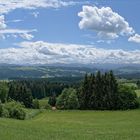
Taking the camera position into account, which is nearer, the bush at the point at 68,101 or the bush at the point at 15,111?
the bush at the point at 15,111

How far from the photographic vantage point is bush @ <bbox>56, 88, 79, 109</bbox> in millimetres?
129000

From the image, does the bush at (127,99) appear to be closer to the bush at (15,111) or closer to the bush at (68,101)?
the bush at (68,101)

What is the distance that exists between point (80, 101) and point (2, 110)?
4996cm

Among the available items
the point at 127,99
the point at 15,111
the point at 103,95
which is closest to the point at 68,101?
the point at 103,95

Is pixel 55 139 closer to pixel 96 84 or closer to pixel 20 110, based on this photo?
pixel 20 110

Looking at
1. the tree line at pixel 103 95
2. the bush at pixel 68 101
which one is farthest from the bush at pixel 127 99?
the bush at pixel 68 101

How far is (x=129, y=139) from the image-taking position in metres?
31.5

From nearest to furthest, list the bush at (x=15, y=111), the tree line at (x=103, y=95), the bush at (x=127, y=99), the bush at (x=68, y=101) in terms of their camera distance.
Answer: the bush at (x=15, y=111), the bush at (x=127, y=99), the tree line at (x=103, y=95), the bush at (x=68, y=101)

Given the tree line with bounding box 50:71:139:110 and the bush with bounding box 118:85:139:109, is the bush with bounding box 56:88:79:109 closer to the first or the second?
the tree line with bounding box 50:71:139:110

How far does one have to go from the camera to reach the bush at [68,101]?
423ft

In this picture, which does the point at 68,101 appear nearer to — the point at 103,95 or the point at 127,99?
the point at 103,95

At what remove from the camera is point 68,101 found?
133 meters

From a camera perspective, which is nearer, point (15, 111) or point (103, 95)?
point (15, 111)

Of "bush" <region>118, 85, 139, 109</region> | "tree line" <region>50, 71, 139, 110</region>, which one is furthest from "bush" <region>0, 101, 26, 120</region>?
"bush" <region>118, 85, 139, 109</region>
